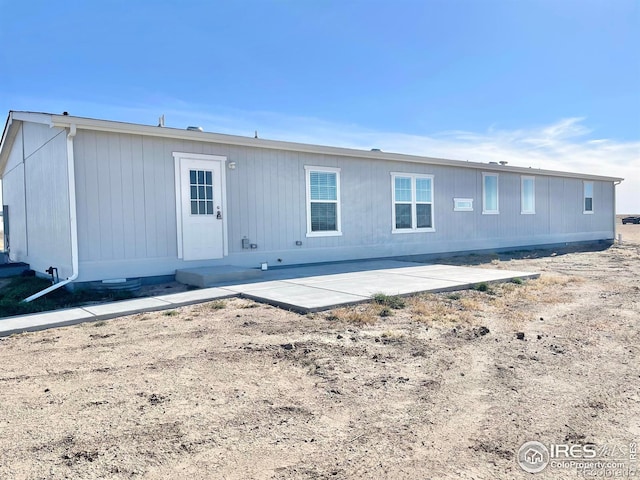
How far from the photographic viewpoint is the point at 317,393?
9.99 feet

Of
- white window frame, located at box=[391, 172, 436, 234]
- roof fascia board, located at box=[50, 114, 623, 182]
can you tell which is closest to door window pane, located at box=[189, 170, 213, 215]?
roof fascia board, located at box=[50, 114, 623, 182]

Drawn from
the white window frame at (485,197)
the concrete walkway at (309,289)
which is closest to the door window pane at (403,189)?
the concrete walkway at (309,289)

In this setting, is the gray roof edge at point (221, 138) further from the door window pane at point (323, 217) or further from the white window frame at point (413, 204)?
the door window pane at point (323, 217)

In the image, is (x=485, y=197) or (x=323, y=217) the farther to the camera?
(x=485, y=197)

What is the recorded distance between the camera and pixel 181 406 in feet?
9.29

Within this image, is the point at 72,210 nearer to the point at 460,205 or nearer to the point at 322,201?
the point at 322,201

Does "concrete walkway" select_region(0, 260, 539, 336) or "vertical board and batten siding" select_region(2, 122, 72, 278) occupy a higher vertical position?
"vertical board and batten siding" select_region(2, 122, 72, 278)

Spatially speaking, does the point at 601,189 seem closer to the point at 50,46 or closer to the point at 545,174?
the point at 545,174

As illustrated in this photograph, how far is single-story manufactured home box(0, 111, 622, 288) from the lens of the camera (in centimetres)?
735

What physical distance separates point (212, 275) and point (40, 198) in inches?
180

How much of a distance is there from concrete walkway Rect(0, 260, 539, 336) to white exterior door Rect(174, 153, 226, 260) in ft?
3.94

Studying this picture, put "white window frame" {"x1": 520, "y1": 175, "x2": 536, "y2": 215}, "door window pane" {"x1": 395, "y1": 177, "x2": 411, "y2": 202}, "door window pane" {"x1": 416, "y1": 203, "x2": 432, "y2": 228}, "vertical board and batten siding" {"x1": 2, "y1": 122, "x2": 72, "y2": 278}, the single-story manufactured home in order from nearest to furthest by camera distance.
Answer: the single-story manufactured home
"vertical board and batten siding" {"x1": 2, "y1": 122, "x2": 72, "y2": 278}
"door window pane" {"x1": 395, "y1": 177, "x2": 411, "y2": 202}
"door window pane" {"x1": 416, "y1": 203, "x2": 432, "y2": 228}
"white window frame" {"x1": 520, "y1": 175, "x2": 536, "y2": 215}

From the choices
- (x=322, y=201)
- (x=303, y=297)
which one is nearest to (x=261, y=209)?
(x=322, y=201)

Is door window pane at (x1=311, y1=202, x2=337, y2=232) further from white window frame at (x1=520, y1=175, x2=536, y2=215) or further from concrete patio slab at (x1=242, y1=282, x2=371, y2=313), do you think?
white window frame at (x1=520, y1=175, x2=536, y2=215)
